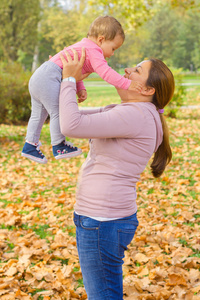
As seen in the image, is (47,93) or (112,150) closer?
(112,150)

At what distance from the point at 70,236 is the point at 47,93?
3013 millimetres

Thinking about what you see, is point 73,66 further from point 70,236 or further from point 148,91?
point 70,236

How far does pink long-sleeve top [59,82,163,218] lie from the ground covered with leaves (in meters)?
1.73

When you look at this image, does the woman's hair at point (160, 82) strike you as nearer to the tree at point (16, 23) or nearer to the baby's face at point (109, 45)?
the baby's face at point (109, 45)

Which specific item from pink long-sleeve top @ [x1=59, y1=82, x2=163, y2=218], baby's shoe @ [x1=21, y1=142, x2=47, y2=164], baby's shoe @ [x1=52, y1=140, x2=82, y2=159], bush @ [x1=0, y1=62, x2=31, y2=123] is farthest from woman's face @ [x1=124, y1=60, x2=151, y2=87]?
bush @ [x1=0, y1=62, x2=31, y2=123]

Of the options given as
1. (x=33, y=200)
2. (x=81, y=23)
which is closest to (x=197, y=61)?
(x=81, y=23)

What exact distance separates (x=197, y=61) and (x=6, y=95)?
3677cm

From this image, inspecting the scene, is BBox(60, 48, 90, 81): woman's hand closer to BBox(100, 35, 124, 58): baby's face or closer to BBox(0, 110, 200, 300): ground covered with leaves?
BBox(100, 35, 124, 58): baby's face

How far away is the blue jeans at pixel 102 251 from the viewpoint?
1941 mm

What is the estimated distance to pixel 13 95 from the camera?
38.9 ft

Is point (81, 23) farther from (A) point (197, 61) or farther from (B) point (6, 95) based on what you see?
(B) point (6, 95)

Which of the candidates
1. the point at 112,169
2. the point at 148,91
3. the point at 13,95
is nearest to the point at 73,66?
the point at 148,91

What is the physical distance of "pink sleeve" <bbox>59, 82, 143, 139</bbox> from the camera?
69.9 inches

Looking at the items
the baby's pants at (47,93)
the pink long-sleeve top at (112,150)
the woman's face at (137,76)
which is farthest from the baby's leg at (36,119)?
the woman's face at (137,76)
